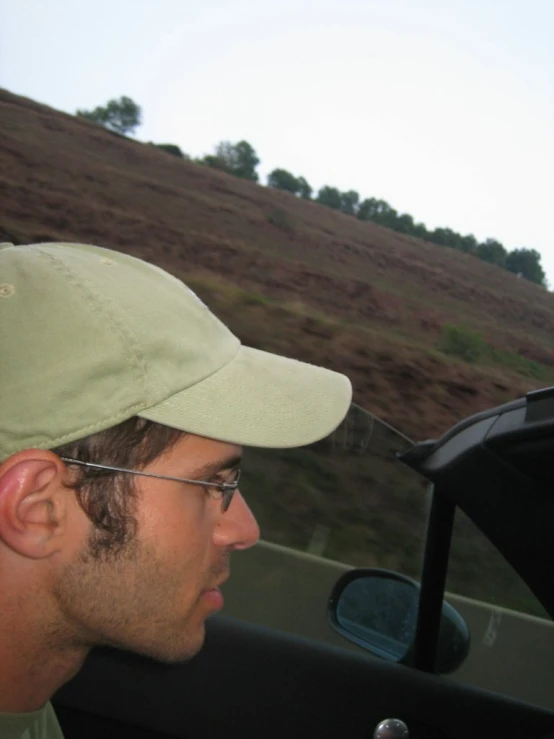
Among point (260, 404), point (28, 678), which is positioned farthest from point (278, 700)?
point (260, 404)

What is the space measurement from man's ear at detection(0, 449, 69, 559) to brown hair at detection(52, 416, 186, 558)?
36mm

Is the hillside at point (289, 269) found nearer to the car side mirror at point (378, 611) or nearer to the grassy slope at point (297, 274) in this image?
the grassy slope at point (297, 274)

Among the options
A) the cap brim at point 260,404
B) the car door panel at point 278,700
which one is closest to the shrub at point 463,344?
the car door panel at point 278,700

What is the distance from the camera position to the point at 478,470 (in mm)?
1635

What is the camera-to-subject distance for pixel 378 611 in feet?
7.07

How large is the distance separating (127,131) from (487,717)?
409 inches

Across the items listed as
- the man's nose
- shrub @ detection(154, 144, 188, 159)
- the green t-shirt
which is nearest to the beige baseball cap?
the man's nose

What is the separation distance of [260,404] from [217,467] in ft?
0.51

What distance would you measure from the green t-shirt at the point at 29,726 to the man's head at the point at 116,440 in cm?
16

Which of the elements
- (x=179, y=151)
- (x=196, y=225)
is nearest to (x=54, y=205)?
(x=196, y=225)

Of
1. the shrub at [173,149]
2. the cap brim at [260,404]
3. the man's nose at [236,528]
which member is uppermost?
the shrub at [173,149]

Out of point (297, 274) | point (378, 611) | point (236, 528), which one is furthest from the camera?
point (297, 274)

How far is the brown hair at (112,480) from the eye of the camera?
3.96 feet

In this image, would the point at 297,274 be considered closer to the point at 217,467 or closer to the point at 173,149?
the point at 173,149
